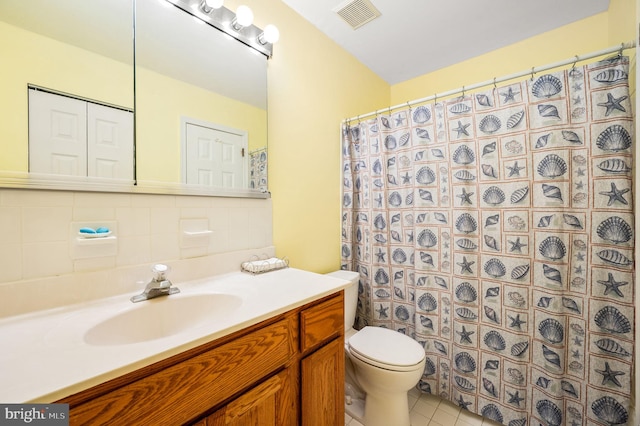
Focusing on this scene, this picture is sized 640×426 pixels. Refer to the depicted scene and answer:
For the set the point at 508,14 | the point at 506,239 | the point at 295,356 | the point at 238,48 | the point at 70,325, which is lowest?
the point at 295,356

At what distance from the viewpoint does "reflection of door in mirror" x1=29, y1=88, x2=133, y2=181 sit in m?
0.79

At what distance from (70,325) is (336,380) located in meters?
0.92

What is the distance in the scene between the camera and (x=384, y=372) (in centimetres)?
123

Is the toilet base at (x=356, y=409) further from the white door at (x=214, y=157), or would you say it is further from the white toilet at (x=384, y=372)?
the white door at (x=214, y=157)

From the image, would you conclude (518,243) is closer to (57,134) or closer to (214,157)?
(214,157)

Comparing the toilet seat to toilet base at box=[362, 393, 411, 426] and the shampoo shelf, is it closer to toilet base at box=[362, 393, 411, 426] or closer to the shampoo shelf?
toilet base at box=[362, 393, 411, 426]

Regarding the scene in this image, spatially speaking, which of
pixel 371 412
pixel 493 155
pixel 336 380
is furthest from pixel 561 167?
pixel 371 412

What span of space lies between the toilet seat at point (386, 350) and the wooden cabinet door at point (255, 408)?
0.62 meters

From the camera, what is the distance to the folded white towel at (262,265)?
1.21 m

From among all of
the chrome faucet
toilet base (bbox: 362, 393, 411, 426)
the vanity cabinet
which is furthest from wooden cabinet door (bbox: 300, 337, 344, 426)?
the chrome faucet

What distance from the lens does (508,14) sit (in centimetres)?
162

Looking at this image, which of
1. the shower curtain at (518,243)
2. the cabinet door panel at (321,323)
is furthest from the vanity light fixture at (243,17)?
the cabinet door panel at (321,323)

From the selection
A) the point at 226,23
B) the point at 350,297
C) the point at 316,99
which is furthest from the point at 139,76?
the point at 350,297

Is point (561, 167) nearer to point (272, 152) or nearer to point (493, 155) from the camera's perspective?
point (493, 155)
